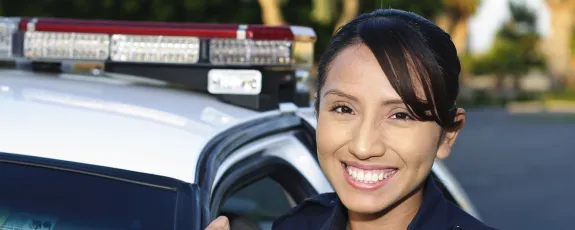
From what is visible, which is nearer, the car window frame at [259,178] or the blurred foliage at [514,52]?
the car window frame at [259,178]

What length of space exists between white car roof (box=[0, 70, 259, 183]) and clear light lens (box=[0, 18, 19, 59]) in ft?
0.60

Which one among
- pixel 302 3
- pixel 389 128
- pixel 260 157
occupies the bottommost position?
pixel 302 3

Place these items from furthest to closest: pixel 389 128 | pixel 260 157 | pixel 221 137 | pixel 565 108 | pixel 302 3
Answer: pixel 565 108, pixel 302 3, pixel 260 157, pixel 221 137, pixel 389 128

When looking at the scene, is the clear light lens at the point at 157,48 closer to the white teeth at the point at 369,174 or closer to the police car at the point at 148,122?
the police car at the point at 148,122

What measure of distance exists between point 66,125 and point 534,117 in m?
31.3

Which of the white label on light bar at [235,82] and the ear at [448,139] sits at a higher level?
the ear at [448,139]

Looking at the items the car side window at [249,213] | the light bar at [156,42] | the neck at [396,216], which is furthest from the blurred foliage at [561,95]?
the neck at [396,216]

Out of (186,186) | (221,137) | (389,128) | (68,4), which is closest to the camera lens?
(389,128)

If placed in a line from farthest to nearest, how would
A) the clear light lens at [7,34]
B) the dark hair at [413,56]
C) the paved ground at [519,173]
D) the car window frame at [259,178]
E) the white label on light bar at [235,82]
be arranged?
the paved ground at [519,173] → the clear light lens at [7,34] → the white label on light bar at [235,82] → the car window frame at [259,178] → the dark hair at [413,56]

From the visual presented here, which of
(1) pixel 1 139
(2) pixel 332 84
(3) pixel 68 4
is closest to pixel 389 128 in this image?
(2) pixel 332 84

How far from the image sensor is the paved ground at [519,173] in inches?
442

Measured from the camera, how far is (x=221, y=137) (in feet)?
7.18

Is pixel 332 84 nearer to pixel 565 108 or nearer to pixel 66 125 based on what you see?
pixel 66 125

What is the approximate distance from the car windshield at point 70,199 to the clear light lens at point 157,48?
0.82 metres
